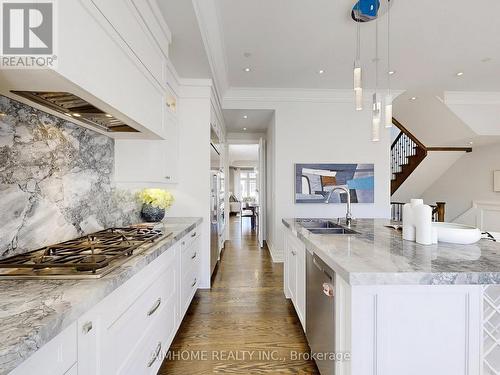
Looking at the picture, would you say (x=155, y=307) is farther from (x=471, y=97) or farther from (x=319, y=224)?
(x=471, y=97)

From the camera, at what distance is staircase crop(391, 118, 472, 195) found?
20.4ft

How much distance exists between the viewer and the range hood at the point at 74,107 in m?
1.24

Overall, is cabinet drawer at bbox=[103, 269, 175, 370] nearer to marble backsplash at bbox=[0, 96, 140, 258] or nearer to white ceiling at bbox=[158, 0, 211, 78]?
marble backsplash at bbox=[0, 96, 140, 258]

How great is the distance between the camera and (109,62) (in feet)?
4.13

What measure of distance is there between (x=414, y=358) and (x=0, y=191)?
2.02 meters

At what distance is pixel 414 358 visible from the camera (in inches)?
45.2

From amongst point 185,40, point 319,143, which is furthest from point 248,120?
point 185,40

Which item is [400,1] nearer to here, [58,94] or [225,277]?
[58,94]

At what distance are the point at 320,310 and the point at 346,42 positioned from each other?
9.44 ft

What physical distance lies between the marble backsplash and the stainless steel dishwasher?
5.23ft

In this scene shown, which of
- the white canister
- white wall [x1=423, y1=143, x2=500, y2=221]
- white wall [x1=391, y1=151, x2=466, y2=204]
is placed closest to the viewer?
the white canister

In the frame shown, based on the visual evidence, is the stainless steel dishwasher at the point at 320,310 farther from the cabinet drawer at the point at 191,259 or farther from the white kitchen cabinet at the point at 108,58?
the white kitchen cabinet at the point at 108,58

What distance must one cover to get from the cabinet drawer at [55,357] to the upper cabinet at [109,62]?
2.94 feet

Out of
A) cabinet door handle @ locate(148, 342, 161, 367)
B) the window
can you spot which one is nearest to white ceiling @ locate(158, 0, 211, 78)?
cabinet door handle @ locate(148, 342, 161, 367)
